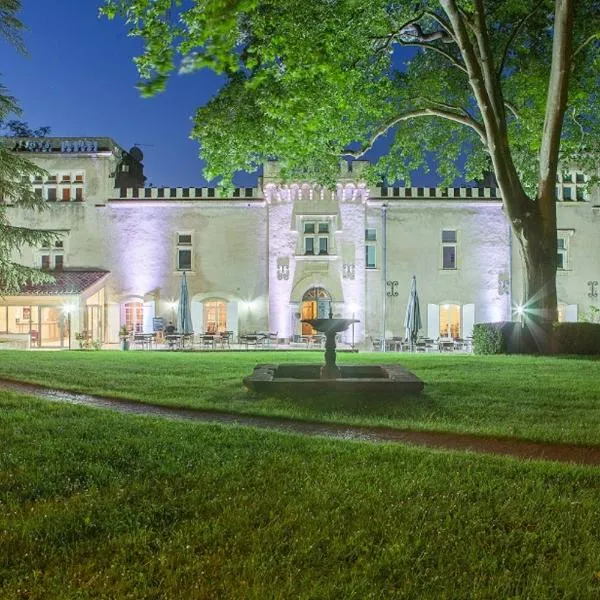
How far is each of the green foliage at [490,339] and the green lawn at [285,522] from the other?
38.9 ft

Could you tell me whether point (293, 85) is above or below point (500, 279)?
above

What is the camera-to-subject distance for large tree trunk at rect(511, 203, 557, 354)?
1670 cm

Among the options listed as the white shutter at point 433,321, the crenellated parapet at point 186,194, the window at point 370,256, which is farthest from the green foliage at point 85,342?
the white shutter at point 433,321

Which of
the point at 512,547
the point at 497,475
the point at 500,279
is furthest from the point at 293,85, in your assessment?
the point at 500,279

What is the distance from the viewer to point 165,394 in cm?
1083

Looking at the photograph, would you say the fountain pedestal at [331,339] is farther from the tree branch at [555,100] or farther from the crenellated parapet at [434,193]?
the crenellated parapet at [434,193]

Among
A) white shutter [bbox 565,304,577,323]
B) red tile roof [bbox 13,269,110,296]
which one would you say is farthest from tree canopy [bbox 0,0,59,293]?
white shutter [bbox 565,304,577,323]

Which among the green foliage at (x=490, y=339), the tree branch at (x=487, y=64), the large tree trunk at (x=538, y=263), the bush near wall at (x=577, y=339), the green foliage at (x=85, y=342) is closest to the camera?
the tree branch at (x=487, y=64)

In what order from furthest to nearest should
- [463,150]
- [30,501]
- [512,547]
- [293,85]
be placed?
1. [463,150]
2. [293,85]
3. [30,501]
4. [512,547]

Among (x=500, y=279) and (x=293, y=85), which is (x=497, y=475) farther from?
(x=500, y=279)

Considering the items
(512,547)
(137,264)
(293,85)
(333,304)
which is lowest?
(512,547)

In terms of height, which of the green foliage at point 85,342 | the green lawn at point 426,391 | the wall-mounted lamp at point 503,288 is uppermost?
the wall-mounted lamp at point 503,288

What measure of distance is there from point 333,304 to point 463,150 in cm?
875

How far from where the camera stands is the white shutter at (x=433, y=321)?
2889cm
